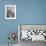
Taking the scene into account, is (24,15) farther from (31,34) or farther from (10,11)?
(31,34)

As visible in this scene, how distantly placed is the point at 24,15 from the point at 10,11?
1.52 feet

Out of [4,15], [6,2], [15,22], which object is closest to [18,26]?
[15,22]

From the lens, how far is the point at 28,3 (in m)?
3.94

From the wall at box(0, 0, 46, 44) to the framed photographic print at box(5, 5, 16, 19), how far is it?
0.10 m

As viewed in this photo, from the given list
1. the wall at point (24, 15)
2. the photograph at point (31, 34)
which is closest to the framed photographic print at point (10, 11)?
the wall at point (24, 15)

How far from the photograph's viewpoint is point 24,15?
3.93 metres

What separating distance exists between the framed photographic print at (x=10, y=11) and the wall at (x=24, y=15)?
0.10 meters

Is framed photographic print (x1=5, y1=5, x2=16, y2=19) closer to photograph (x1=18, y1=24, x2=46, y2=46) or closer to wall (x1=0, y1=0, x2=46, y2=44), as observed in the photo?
wall (x1=0, y1=0, x2=46, y2=44)

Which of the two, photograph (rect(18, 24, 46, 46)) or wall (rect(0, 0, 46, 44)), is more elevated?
wall (rect(0, 0, 46, 44))

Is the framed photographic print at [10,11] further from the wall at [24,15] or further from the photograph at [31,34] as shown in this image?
the photograph at [31,34]

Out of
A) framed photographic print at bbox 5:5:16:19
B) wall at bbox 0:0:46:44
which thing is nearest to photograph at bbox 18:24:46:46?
wall at bbox 0:0:46:44

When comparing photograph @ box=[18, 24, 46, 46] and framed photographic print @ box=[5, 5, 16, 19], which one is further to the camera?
framed photographic print @ box=[5, 5, 16, 19]

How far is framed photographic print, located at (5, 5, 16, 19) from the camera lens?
12.9 ft

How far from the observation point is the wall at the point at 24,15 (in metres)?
3.92
